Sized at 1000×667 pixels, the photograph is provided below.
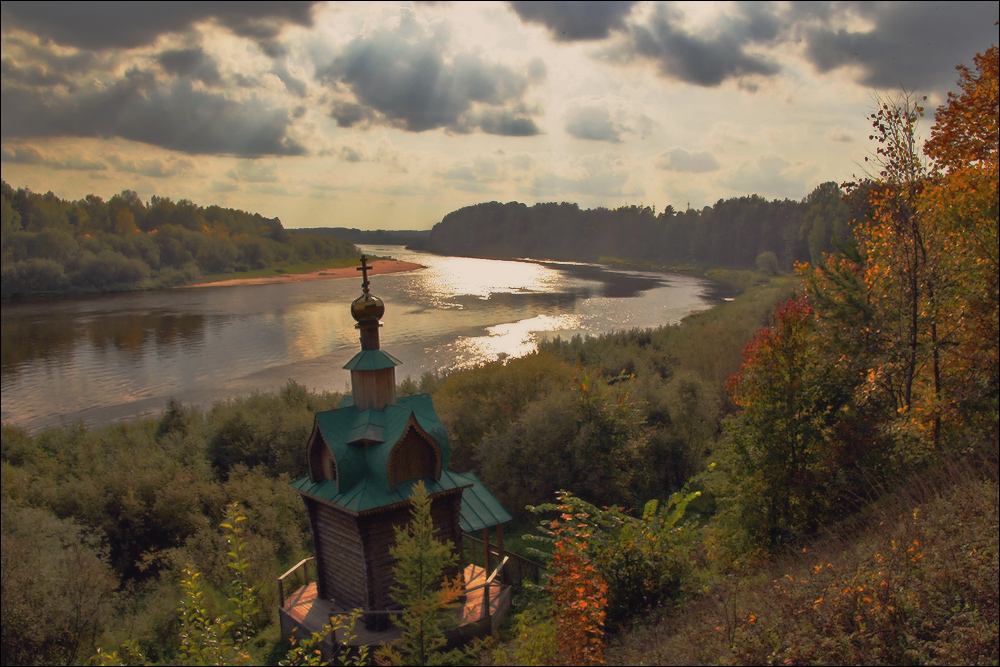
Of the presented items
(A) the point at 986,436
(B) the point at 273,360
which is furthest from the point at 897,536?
(B) the point at 273,360

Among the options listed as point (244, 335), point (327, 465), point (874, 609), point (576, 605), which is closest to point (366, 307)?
point (327, 465)

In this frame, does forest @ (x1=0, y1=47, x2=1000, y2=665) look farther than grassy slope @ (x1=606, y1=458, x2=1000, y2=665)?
Yes

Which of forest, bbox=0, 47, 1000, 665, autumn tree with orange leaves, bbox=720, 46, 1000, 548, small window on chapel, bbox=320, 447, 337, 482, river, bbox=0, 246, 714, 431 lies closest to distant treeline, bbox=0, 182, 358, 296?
river, bbox=0, 246, 714, 431

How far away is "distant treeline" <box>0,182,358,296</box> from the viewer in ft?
45.7

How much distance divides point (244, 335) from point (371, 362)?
36.3 meters

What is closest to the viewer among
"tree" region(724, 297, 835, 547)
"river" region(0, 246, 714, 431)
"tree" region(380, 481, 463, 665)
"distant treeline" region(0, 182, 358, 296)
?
"tree" region(380, 481, 463, 665)

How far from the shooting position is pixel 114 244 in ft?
72.4

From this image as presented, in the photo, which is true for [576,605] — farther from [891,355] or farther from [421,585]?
[891,355]

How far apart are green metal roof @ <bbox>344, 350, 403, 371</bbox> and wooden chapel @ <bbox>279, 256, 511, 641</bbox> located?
0.06ft

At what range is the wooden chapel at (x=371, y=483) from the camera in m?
11.1

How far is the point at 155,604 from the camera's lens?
1377cm

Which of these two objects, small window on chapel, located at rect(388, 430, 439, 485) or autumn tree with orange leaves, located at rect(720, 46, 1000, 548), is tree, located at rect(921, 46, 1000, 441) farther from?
small window on chapel, located at rect(388, 430, 439, 485)

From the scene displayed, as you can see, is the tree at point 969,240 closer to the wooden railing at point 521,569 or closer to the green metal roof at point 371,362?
the wooden railing at point 521,569

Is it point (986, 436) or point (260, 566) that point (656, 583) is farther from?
point (260, 566)
